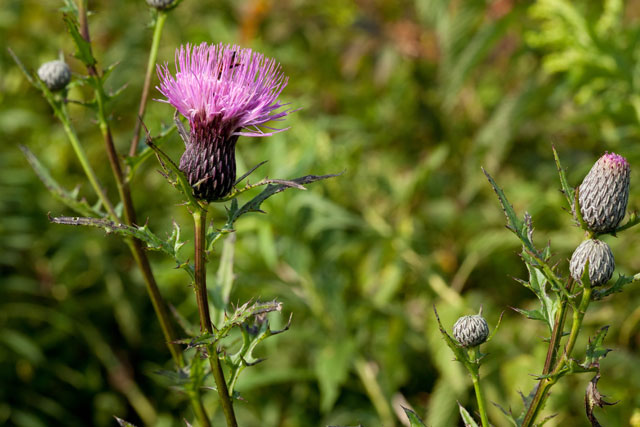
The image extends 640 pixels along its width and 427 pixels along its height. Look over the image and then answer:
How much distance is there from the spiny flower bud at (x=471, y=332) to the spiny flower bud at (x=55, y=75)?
1.15m

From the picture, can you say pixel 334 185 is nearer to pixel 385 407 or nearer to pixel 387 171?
pixel 387 171

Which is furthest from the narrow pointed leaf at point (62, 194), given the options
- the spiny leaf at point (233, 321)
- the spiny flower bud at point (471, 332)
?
the spiny flower bud at point (471, 332)

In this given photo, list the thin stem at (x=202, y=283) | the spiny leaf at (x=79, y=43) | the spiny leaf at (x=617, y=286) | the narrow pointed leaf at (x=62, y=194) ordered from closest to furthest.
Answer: the spiny leaf at (x=617, y=286), the thin stem at (x=202, y=283), the spiny leaf at (x=79, y=43), the narrow pointed leaf at (x=62, y=194)

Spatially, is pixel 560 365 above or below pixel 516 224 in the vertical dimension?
below

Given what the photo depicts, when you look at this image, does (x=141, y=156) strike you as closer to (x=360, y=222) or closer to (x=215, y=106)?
(x=215, y=106)

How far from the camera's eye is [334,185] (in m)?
3.24

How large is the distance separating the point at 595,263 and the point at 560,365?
0.62ft

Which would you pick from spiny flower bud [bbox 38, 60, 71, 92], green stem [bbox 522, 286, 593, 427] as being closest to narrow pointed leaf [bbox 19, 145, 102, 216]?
spiny flower bud [bbox 38, 60, 71, 92]

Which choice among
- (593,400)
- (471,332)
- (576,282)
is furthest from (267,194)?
(593,400)

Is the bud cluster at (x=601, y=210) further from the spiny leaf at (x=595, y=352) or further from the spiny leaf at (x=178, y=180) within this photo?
the spiny leaf at (x=178, y=180)

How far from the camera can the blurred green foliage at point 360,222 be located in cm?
270

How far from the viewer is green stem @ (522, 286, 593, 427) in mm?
1115

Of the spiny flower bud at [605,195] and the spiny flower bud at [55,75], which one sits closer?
the spiny flower bud at [605,195]

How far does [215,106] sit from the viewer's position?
122cm
